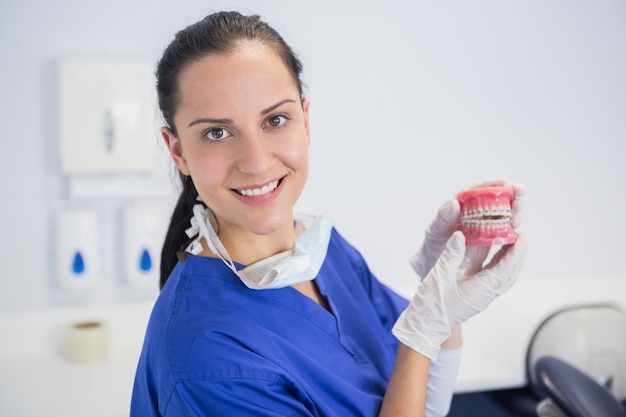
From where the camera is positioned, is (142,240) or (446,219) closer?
(446,219)

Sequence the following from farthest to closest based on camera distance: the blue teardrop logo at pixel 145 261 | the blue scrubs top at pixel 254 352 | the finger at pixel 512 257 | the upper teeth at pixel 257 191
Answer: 1. the blue teardrop logo at pixel 145 261
2. the finger at pixel 512 257
3. the upper teeth at pixel 257 191
4. the blue scrubs top at pixel 254 352

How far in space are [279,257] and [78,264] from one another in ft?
2.99

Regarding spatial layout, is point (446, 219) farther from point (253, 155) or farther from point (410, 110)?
point (410, 110)

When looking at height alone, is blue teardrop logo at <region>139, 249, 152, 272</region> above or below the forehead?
below

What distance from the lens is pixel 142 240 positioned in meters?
1.84

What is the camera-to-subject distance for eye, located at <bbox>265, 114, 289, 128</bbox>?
3.24ft

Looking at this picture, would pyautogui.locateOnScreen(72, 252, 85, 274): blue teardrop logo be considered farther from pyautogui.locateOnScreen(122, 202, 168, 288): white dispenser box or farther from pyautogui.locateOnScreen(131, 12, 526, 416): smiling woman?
pyautogui.locateOnScreen(131, 12, 526, 416): smiling woman

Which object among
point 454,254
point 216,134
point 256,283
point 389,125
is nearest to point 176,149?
point 216,134

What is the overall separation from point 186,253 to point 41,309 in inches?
38.7

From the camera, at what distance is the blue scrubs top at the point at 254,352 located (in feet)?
2.86

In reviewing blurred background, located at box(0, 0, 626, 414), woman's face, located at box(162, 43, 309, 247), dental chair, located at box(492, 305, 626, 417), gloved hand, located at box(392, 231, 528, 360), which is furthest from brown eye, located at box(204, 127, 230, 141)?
dental chair, located at box(492, 305, 626, 417)

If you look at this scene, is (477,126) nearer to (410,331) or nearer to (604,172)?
(604,172)

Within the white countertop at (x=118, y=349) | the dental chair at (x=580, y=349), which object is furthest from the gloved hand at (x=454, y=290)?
the dental chair at (x=580, y=349)

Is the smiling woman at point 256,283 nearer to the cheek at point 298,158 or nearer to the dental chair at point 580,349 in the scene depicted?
the cheek at point 298,158
